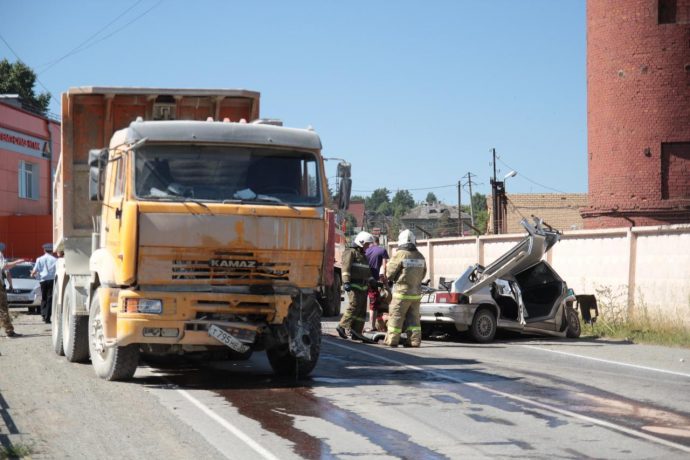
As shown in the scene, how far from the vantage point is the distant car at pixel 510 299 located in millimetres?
17828

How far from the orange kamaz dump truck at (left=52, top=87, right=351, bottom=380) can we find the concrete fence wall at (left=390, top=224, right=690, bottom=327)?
30.7ft

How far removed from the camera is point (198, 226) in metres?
11.0

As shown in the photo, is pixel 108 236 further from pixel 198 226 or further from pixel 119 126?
pixel 119 126

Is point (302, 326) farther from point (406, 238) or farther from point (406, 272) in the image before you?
point (406, 238)

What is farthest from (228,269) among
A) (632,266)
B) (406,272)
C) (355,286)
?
(632,266)

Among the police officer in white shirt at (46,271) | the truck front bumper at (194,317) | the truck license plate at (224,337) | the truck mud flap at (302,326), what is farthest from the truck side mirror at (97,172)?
the police officer in white shirt at (46,271)

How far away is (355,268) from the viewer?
57.3 ft

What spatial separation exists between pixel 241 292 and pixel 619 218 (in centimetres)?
2598

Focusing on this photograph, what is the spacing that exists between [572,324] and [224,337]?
942 centimetres

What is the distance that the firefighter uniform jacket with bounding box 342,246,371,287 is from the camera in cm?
1742

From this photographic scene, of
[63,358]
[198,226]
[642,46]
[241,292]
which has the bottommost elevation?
[63,358]

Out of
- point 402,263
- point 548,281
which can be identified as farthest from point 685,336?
point 402,263

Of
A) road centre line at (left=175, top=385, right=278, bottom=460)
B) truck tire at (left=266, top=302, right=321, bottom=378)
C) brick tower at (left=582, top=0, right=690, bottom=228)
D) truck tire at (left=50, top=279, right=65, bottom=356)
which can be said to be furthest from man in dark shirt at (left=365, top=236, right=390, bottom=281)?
brick tower at (left=582, top=0, right=690, bottom=228)

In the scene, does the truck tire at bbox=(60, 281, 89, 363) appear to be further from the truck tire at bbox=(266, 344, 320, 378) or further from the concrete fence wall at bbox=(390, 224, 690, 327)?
the concrete fence wall at bbox=(390, 224, 690, 327)
